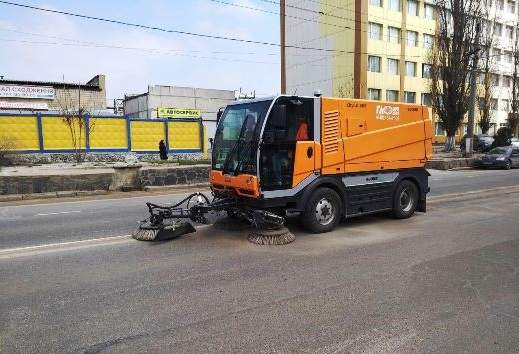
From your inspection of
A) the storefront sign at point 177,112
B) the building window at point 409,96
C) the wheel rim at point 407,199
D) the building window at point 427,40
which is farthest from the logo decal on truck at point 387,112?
the building window at point 427,40

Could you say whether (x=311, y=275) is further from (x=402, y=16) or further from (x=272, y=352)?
(x=402, y=16)

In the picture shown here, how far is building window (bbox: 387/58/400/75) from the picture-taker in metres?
45.9

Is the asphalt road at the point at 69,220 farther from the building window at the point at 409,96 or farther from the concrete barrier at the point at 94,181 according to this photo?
the building window at the point at 409,96

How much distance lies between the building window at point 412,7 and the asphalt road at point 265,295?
44.8 meters

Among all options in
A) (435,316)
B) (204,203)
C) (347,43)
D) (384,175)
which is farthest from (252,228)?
(347,43)

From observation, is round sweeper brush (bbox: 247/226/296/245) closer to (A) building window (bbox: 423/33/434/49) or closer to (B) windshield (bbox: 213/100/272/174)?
(B) windshield (bbox: 213/100/272/174)

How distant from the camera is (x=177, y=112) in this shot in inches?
1753

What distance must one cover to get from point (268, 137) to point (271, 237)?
1.67m

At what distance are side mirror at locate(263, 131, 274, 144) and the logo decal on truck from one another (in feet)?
8.54

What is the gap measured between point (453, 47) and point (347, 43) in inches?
473

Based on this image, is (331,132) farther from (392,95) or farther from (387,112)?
(392,95)

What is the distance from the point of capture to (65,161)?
2564cm

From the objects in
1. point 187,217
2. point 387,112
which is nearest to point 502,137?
point 387,112

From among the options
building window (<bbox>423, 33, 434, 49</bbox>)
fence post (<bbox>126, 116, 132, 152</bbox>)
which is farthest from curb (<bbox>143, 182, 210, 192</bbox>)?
building window (<bbox>423, 33, 434, 49</bbox>)
